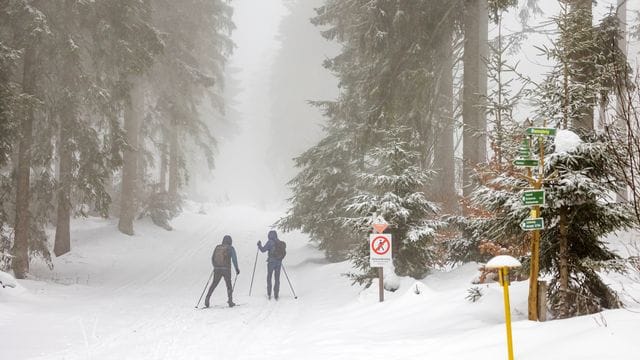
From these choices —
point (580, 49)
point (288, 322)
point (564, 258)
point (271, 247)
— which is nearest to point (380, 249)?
point (288, 322)

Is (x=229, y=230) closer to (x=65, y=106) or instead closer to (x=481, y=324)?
(x=65, y=106)

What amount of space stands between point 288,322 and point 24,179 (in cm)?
883

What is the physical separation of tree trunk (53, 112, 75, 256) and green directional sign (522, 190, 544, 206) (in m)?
13.2

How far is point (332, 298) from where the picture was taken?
1301 cm

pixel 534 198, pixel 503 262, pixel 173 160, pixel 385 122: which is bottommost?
pixel 503 262

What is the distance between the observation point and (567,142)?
668 cm

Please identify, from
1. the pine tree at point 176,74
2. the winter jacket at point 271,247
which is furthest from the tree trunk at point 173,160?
the winter jacket at point 271,247

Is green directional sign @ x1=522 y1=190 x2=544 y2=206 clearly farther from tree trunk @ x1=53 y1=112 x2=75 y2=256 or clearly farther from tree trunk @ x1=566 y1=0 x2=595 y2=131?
tree trunk @ x1=53 y1=112 x2=75 y2=256

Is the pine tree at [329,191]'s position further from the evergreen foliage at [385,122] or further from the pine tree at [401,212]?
the pine tree at [401,212]

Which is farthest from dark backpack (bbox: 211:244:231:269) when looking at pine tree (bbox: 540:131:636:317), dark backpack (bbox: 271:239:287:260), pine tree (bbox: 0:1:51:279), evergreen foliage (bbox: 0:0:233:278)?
pine tree (bbox: 540:131:636:317)

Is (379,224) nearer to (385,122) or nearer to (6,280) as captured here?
(385,122)

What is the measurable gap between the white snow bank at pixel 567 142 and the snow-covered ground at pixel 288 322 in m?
2.07

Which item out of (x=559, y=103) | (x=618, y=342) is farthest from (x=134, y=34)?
(x=618, y=342)

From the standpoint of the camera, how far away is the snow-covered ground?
6.31m
